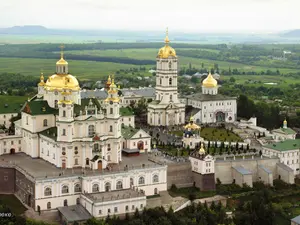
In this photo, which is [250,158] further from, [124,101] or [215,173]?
[124,101]

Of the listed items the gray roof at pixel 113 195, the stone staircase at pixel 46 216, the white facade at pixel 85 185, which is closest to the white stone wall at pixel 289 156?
the white facade at pixel 85 185

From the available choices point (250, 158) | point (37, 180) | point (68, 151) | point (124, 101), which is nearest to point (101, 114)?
point (68, 151)

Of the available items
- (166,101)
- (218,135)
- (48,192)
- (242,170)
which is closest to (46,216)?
(48,192)

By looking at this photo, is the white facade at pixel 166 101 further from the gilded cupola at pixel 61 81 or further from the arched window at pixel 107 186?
the arched window at pixel 107 186

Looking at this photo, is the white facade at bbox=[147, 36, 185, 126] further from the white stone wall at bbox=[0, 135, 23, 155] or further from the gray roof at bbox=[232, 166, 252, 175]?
the white stone wall at bbox=[0, 135, 23, 155]

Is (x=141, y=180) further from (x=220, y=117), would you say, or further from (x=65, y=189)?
(x=220, y=117)

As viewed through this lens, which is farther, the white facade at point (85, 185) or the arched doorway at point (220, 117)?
the arched doorway at point (220, 117)
